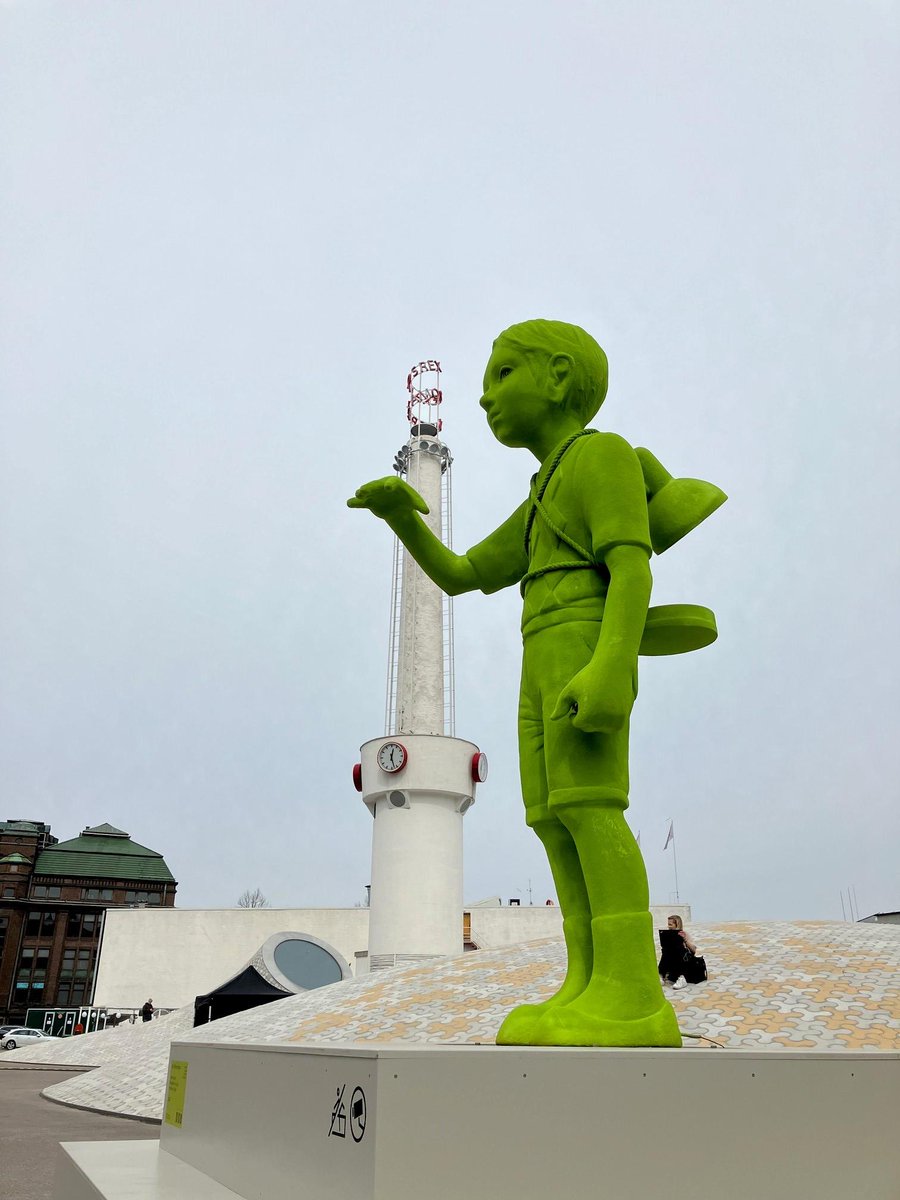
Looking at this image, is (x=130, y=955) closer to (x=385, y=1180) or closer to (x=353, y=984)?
(x=353, y=984)

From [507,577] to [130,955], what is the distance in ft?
106

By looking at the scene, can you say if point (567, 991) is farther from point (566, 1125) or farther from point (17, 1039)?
point (17, 1039)

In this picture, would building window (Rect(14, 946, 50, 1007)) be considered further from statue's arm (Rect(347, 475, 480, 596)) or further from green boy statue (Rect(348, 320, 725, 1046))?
green boy statue (Rect(348, 320, 725, 1046))

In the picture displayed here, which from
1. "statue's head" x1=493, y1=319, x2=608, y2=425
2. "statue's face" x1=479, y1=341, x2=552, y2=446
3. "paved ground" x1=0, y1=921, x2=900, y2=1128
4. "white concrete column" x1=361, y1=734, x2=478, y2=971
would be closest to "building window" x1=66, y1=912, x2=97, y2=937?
"white concrete column" x1=361, y1=734, x2=478, y2=971

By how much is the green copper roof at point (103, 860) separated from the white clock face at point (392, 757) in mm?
39318

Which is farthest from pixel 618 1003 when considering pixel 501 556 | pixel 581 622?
pixel 501 556

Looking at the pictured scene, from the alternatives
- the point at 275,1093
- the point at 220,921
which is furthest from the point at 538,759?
the point at 220,921

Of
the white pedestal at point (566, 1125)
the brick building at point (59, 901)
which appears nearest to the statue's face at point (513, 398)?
the white pedestal at point (566, 1125)

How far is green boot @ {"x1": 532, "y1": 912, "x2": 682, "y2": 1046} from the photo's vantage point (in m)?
3.10

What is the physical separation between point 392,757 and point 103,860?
40589 millimetres

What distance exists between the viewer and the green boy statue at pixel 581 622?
3.36 meters

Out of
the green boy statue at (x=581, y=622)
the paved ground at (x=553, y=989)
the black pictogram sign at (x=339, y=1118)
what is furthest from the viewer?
the paved ground at (x=553, y=989)

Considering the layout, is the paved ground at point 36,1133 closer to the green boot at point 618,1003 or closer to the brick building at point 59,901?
the green boot at point 618,1003

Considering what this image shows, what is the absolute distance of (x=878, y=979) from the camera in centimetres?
1059
